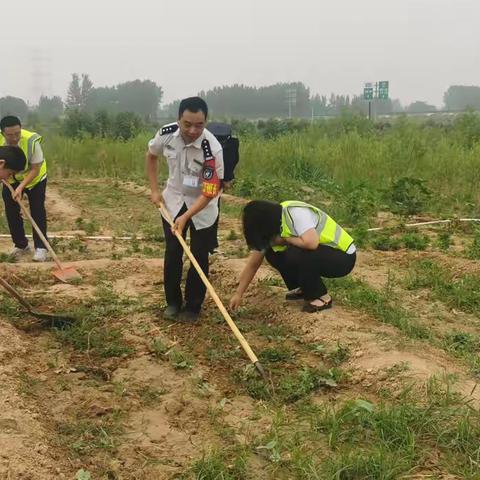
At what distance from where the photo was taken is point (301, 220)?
12.2 feet

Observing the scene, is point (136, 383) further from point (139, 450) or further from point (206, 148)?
point (206, 148)

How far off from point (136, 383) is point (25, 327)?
1.17 meters

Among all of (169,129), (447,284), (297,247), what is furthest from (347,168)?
(169,129)

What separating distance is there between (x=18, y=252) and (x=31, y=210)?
21.6 inches

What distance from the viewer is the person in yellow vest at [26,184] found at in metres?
5.36

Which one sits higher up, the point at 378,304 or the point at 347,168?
the point at 347,168

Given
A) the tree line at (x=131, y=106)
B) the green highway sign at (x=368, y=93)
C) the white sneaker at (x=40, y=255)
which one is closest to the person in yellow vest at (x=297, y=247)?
the white sneaker at (x=40, y=255)

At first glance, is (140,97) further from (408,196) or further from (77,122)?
(408,196)

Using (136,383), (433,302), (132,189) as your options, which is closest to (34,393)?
(136,383)

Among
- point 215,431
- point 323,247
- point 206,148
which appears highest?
point 206,148

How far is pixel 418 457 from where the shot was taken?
2408mm

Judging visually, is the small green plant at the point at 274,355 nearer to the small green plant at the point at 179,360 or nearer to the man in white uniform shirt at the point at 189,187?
the small green plant at the point at 179,360

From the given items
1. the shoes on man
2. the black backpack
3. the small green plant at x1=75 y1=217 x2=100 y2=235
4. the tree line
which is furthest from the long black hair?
the tree line

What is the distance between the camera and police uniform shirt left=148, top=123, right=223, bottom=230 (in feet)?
12.2
